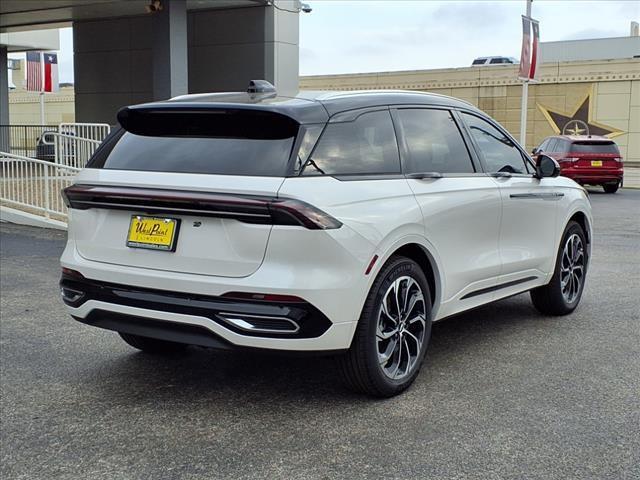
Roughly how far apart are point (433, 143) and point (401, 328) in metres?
1.29

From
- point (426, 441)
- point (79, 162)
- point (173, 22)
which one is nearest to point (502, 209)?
point (426, 441)

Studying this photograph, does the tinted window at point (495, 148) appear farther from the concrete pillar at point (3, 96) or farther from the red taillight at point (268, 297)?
the concrete pillar at point (3, 96)

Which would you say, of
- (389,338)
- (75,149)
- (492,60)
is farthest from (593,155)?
(492,60)

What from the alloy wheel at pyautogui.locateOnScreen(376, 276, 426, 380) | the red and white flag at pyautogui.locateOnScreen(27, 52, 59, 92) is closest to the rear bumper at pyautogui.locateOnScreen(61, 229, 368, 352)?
the alloy wheel at pyautogui.locateOnScreen(376, 276, 426, 380)

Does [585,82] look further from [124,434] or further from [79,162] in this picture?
[124,434]

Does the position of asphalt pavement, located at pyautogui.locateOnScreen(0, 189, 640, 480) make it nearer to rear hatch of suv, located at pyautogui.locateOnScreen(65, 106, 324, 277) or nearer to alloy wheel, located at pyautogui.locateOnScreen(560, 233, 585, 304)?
alloy wheel, located at pyautogui.locateOnScreen(560, 233, 585, 304)

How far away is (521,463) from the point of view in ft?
11.7

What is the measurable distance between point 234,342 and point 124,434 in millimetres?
724

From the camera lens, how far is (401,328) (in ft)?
14.6

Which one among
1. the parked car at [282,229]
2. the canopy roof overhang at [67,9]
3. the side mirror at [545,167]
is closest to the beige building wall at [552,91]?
the canopy roof overhang at [67,9]

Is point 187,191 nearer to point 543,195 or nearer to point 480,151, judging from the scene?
point 480,151

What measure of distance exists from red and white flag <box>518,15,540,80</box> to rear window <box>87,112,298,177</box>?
776 inches

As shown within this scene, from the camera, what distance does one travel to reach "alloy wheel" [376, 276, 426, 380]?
4312mm

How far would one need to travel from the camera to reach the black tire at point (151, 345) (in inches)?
203
